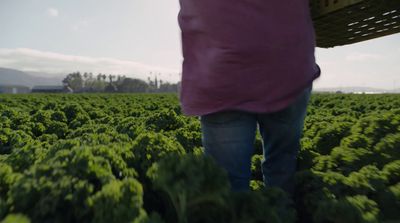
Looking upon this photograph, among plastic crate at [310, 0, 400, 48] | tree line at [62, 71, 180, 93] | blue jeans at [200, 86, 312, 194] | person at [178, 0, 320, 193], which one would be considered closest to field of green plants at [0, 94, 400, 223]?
blue jeans at [200, 86, 312, 194]

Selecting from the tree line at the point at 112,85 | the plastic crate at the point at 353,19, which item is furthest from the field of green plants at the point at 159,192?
the tree line at the point at 112,85

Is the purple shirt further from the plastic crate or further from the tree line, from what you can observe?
the tree line

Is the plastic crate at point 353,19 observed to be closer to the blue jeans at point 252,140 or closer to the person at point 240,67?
the person at point 240,67

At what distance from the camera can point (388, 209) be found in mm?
1632

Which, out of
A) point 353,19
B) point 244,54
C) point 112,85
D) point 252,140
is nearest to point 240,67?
point 244,54

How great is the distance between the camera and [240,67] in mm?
1642

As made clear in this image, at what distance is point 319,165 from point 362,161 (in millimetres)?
215

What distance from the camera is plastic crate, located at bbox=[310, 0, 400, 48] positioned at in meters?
1.76

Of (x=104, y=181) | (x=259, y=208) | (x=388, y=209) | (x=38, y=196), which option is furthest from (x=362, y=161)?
(x=38, y=196)

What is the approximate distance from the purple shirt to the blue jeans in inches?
2.8

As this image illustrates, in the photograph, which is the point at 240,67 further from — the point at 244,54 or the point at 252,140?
the point at 252,140

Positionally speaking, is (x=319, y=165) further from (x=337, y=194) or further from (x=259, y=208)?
(x=259, y=208)

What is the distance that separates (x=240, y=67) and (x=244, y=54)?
0.17 ft

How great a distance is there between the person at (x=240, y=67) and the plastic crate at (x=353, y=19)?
0.58ft
